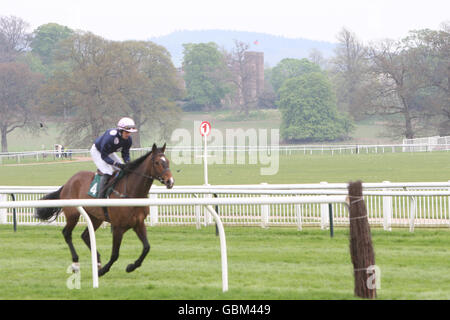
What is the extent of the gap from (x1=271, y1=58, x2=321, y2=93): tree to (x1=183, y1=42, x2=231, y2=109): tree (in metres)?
16.0

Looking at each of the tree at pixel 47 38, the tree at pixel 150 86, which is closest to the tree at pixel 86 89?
the tree at pixel 150 86

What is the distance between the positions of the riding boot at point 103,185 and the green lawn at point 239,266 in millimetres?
741

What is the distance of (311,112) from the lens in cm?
6312

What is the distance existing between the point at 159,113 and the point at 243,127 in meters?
21.9

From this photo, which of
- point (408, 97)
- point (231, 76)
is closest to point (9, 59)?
point (231, 76)

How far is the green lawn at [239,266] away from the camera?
18.9 feet

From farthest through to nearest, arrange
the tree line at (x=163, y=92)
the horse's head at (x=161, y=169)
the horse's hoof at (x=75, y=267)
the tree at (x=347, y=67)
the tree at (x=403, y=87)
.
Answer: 1. the tree at (x=347, y=67)
2. the tree at (x=403, y=87)
3. the tree line at (x=163, y=92)
4. the horse's head at (x=161, y=169)
5. the horse's hoof at (x=75, y=267)

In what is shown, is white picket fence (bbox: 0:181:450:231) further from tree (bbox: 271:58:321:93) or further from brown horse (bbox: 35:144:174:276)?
tree (bbox: 271:58:321:93)

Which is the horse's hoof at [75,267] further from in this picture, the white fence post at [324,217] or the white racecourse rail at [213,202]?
the white fence post at [324,217]

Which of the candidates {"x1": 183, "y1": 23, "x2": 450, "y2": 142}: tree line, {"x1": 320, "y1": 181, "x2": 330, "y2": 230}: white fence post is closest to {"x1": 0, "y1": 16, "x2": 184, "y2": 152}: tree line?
{"x1": 183, "y1": 23, "x2": 450, "y2": 142}: tree line

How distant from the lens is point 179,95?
189 feet

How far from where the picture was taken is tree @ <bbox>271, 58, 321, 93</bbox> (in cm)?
9531

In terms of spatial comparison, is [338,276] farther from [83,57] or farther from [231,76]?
[231,76]

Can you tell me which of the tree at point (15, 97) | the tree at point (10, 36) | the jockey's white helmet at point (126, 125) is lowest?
the jockey's white helmet at point (126, 125)
